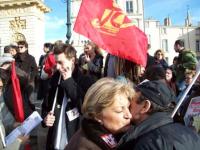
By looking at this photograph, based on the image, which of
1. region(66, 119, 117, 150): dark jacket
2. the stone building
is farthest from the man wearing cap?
the stone building

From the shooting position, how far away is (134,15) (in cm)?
6875

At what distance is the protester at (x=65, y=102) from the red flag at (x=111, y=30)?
41 centimetres

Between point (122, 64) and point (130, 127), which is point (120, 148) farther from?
point (122, 64)

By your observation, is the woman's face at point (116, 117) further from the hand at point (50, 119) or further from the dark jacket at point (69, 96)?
the hand at point (50, 119)

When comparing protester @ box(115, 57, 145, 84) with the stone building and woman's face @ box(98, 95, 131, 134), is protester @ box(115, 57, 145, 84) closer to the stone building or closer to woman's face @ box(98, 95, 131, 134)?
woman's face @ box(98, 95, 131, 134)

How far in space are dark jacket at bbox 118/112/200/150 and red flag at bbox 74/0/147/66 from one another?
1952 mm

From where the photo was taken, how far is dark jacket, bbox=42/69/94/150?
3.95 metres

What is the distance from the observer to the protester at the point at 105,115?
2535 mm

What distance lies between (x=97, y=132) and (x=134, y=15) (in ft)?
220

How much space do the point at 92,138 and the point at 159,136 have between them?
0.46m

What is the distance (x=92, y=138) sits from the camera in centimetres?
250

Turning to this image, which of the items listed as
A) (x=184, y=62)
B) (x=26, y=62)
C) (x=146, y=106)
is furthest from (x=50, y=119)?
(x=26, y=62)

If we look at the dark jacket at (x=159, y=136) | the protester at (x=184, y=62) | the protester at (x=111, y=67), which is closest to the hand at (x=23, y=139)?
the protester at (x=111, y=67)

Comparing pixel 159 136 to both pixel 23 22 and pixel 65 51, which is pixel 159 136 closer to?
pixel 65 51
